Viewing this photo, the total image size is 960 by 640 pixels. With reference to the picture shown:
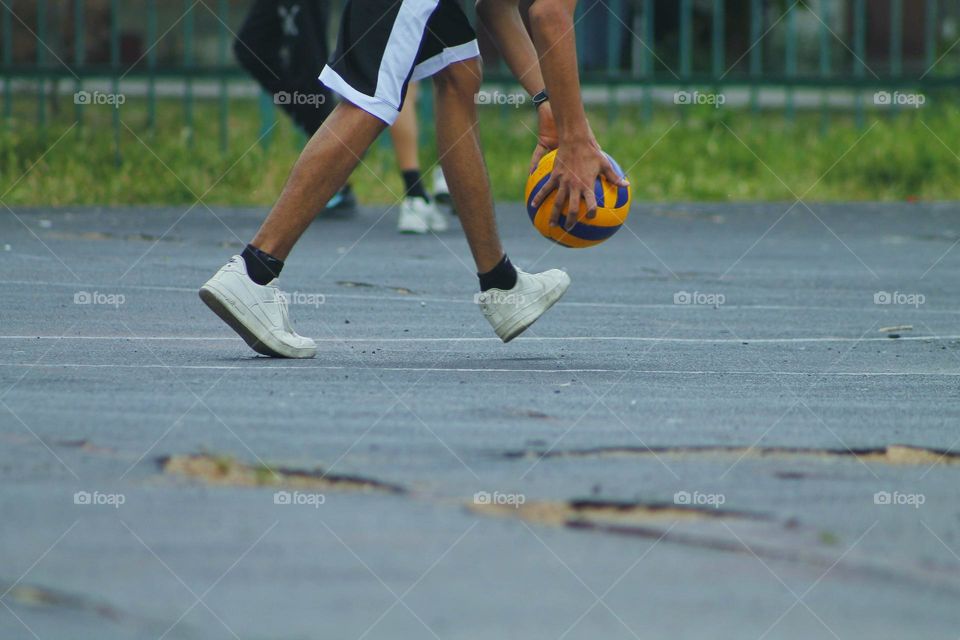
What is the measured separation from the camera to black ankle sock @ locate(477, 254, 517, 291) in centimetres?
516

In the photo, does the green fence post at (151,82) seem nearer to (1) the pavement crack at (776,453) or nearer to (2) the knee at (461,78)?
(2) the knee at (461,78)

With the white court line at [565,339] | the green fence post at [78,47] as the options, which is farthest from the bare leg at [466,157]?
the green fence post at [78,47]

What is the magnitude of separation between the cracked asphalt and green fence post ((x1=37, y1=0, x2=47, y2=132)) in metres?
5.97

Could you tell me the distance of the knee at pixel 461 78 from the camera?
5.08 m

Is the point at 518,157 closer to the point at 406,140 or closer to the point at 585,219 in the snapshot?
the point at 406,140

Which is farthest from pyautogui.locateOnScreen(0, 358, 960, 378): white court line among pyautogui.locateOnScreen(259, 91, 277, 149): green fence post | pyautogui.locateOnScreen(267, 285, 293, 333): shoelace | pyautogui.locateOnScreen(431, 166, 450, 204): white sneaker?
pyautogui.locateOnScreen(259, 91, 277, 149): green fence post

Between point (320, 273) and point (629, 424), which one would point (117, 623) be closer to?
point (629, 424)

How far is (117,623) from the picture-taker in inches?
98.6

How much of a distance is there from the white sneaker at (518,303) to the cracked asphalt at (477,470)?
0.13 metres

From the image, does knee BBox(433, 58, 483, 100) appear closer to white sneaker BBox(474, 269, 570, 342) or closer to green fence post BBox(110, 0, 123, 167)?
white sneaker BBox(474, 269, 570, 342)

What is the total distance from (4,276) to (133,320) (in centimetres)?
138

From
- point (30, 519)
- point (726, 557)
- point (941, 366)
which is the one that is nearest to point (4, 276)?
point (941, 366)

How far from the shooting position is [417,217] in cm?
930

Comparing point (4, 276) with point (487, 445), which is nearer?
point (487, 445)
